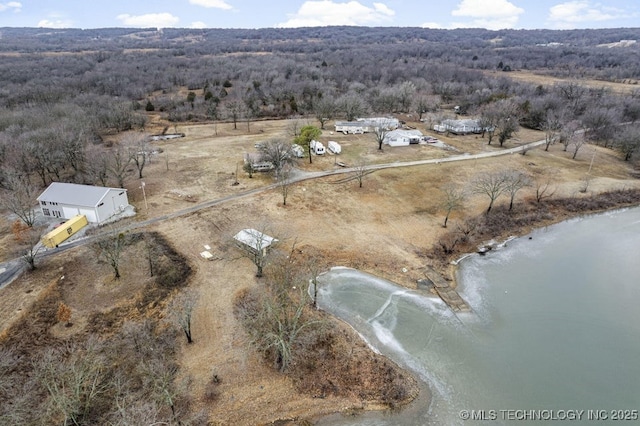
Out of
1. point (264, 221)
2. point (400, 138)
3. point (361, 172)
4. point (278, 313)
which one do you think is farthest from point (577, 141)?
point (278, 313)

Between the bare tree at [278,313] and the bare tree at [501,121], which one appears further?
the bare tree at [501,121]

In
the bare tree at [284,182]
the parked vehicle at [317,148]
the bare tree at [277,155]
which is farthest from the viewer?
the parked vehicle at [317,148]

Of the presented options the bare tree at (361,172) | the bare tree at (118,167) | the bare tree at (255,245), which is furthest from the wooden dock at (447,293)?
the bare tree at (118,167)

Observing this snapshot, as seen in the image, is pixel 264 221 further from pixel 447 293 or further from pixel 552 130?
pixel 552 130

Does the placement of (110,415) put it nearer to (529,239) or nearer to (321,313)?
(321,313)

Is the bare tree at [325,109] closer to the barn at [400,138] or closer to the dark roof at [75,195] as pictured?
the barn at [400,138]

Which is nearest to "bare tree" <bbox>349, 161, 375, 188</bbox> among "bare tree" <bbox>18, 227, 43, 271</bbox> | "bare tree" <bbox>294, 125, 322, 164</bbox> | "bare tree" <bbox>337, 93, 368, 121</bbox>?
"bare tree" <bbox>294, 125, 322, 164</bbox>
